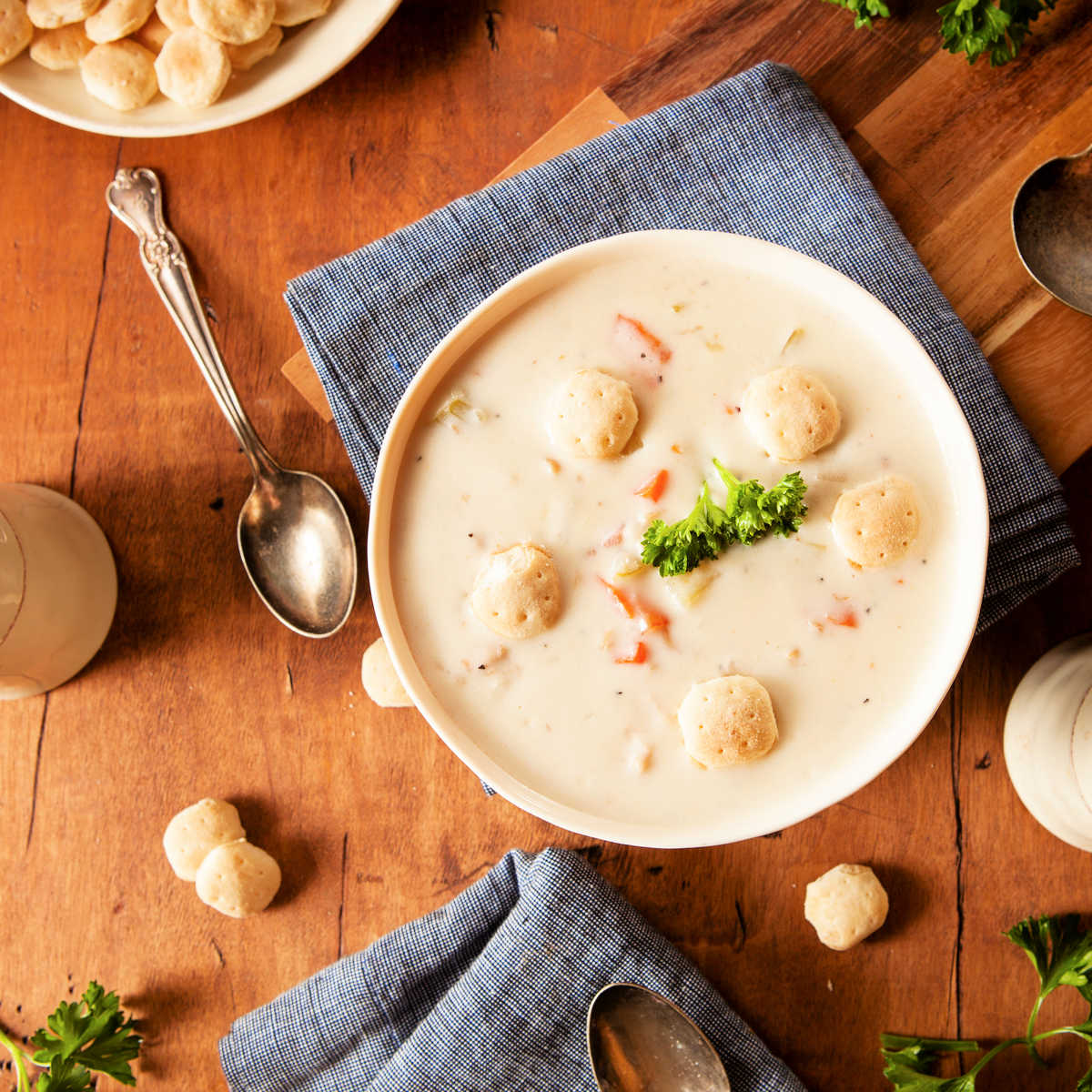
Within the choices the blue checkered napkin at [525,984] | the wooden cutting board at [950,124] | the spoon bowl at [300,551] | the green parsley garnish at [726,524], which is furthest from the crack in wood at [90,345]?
the green parsley garnish at [726,524]

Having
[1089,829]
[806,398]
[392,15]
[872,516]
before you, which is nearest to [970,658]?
[1089,829]

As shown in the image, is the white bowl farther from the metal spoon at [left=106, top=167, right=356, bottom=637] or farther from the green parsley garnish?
the metal spoon at [left=106, top=167, right=356, bottom=637]

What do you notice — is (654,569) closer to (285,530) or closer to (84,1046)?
(285,530)

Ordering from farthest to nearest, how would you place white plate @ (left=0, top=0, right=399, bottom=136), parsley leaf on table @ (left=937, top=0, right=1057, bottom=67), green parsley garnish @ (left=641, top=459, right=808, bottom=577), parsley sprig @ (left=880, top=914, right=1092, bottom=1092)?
white plate @ (left=0, top=0, right=399, bottom=136) → parsley sprig @ (left=880, top=914, right=1092, bottom=1092) → parsley leaf on table @ (left=937, top=0, right=1057, bottom=67) → green parsley garnish @ (left=641, top=459, right=808, bottom=577)

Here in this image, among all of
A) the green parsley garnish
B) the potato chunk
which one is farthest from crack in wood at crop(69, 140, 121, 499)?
the green parsley garnish

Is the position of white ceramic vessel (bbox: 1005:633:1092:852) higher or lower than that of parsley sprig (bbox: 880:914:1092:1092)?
higher

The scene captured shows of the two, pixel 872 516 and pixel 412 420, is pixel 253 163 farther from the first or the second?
pixel 872 516
